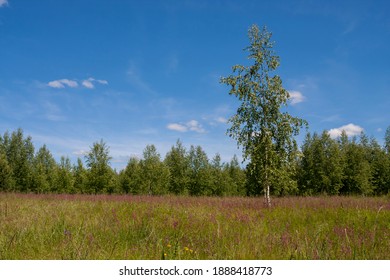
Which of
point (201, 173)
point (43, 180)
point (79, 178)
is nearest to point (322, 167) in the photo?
point (201, 173)

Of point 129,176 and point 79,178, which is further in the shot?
point 129,176

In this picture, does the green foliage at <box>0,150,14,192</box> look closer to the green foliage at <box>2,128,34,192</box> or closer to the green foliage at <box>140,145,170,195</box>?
the green foliage at <box>2,128,34,192</box>

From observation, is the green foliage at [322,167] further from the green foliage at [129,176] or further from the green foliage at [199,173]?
the green foliage at [129,176]

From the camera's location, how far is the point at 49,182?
38.0m

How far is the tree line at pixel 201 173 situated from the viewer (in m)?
33.3

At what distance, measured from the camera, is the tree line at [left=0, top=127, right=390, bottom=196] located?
33312mm

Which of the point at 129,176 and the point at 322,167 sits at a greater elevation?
the point at 322,167

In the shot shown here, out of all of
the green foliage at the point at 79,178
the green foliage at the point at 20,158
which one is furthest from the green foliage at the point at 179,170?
the green foliage at the point at 20,158

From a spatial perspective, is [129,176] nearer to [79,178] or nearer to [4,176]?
[79,178]

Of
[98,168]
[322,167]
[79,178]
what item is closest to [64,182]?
[79,178]

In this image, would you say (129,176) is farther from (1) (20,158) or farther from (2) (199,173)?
(1) (20,158)

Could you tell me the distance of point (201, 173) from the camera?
112ft

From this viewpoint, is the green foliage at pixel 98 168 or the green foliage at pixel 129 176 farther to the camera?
the green foliage at pixel 129 176
